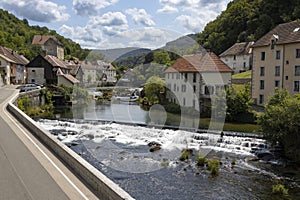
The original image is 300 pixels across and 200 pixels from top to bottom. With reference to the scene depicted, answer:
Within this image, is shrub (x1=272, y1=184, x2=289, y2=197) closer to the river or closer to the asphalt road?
the river

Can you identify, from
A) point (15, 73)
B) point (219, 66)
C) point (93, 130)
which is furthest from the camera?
point (15, 73)

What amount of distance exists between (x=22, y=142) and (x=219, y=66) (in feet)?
106

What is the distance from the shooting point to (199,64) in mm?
42625

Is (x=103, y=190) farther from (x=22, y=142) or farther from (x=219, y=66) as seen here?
(x=219, y=66)

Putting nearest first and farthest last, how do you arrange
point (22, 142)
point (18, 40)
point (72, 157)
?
point (72, 157) < point (22, 142) < point (18, 40)

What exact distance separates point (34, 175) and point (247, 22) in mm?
80312

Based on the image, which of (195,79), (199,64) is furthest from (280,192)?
(199,64)

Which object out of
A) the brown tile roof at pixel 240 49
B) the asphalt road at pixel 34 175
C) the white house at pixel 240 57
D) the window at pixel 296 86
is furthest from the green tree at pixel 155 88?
the brown tile roof at pixel 240 49

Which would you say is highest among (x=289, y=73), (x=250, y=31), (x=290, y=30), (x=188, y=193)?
(x=250, y=31)

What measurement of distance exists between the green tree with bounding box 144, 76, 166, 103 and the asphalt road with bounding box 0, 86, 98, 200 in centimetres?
2456

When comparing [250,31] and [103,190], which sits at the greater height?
[250,31]

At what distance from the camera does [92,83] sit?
67.3 meters

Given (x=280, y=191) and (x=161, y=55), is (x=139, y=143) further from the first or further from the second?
(x=280, y=191)

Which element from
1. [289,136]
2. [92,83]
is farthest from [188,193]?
[92,83]
